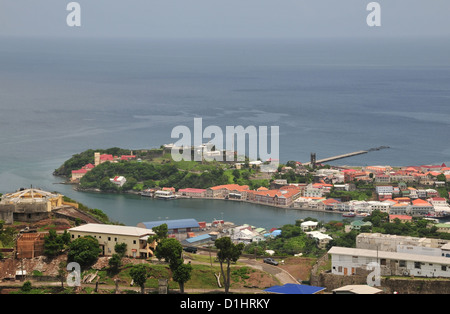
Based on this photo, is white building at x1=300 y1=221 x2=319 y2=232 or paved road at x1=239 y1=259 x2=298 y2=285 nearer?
paved road at x1=239 y1=259 x2=298 y2=285

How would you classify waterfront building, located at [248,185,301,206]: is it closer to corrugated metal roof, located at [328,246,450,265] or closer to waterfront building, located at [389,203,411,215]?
waterfront building, located at [389,203,411,215]

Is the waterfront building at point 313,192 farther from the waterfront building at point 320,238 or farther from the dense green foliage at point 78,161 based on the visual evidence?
the dense green foliage at point 78,161

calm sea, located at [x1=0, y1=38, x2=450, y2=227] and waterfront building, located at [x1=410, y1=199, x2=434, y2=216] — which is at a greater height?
calm sea, located at [x1=0, y1=38, x2=450, y2=227]

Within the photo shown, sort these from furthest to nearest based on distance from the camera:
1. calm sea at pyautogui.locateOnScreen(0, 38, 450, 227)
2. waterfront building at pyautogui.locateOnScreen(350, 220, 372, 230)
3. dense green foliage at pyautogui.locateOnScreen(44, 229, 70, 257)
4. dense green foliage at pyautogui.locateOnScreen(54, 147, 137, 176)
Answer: dense green foliage at pyautogui.locateOnScreen(54, 147, 137, 176) → calm sea at pyautogui.locateOnScreen(0, 38, 450, 227) → waterfront building at pyautogui.locateOnScreen(350, 220, 372, 230) → dense green foliage at pyautogui.locateOnScreen(44, 229, 70, 257)

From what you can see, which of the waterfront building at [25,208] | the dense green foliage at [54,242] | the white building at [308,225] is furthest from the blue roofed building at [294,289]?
the white building at [308,225]

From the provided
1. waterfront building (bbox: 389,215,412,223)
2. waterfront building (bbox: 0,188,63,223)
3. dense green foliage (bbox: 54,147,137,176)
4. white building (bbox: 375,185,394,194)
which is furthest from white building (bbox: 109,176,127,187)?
waterfront building (bbox: 0,188,63,223)
